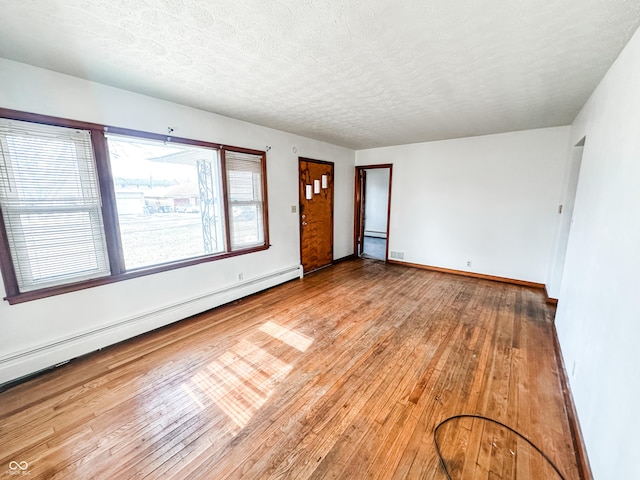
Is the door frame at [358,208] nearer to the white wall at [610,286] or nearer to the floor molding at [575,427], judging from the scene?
the floor molding at [575,427]

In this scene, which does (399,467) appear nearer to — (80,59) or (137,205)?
(137,205)

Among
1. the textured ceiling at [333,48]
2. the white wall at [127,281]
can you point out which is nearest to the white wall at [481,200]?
the textured ceiling at [333,48]

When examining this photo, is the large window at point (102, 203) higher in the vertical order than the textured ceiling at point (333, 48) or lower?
lower

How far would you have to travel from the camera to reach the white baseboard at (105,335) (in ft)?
6.70

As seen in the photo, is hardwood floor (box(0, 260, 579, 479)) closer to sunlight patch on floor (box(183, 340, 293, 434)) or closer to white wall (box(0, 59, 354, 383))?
sunlight patch on floor (box(183, 340, 293, 434))

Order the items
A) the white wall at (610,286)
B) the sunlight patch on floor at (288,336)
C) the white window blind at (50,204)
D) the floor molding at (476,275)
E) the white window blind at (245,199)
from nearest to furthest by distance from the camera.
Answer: the white wall at (610,286)
the white window blind at (50,204)
the sunlight patch on floor at (288,336)
the white window blind at (245,199)
the floor molding at (476,275)

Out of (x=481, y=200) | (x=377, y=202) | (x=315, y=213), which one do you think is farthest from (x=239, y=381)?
(x=377, y=202)

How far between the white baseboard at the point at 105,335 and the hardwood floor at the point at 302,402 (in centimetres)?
10

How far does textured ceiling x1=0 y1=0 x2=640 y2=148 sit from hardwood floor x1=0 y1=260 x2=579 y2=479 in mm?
2474

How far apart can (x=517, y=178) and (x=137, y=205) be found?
5313mm

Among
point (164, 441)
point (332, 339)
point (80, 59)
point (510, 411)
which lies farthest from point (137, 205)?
point (510, 411)

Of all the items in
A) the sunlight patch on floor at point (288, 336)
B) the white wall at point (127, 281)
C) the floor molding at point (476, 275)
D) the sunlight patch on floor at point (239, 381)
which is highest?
the white wall at point (127, 281)

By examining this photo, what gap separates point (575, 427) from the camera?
1.62 metres

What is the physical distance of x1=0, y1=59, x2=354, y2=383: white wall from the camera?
2.01 m
